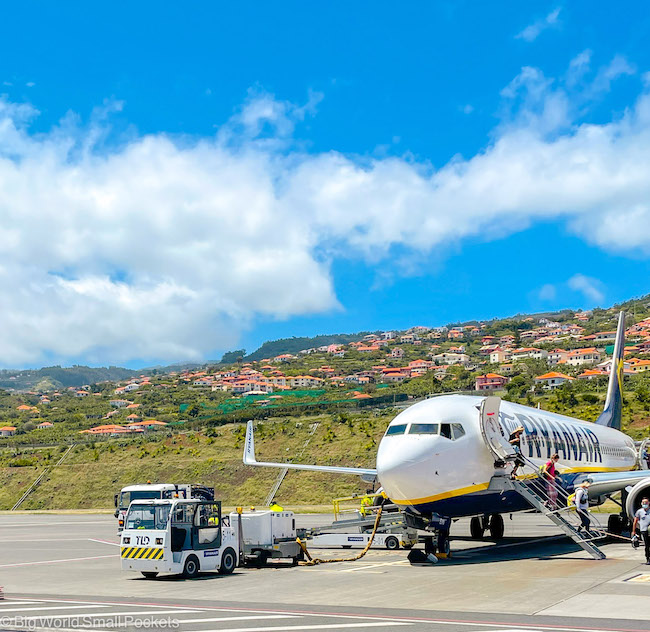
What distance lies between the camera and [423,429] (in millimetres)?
23297

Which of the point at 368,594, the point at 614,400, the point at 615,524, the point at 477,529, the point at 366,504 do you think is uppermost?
the point at 614,400

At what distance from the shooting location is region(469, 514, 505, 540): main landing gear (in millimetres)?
30856

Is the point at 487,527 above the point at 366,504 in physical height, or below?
below

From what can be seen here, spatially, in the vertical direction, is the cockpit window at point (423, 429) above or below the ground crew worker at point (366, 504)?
above

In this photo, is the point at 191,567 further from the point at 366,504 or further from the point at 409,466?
the point at 366,504

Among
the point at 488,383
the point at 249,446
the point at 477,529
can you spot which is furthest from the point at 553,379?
the point at 477,529

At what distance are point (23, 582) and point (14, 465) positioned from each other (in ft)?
229

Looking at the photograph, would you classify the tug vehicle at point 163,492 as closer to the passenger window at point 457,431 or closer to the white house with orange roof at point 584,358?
the passenger window at point 457,431

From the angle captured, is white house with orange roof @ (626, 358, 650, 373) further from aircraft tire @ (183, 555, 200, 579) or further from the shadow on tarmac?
aircraft tire @ (183, 555, 200, 579)

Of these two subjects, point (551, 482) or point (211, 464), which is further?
point (211, 464)

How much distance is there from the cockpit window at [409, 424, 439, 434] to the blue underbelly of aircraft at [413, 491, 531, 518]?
6.72 feet

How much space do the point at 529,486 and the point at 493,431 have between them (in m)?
2.44

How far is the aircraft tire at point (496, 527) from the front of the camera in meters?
30.7

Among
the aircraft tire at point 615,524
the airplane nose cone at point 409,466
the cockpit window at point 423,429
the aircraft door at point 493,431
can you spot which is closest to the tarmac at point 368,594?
the aircraft tire at point 615,524
